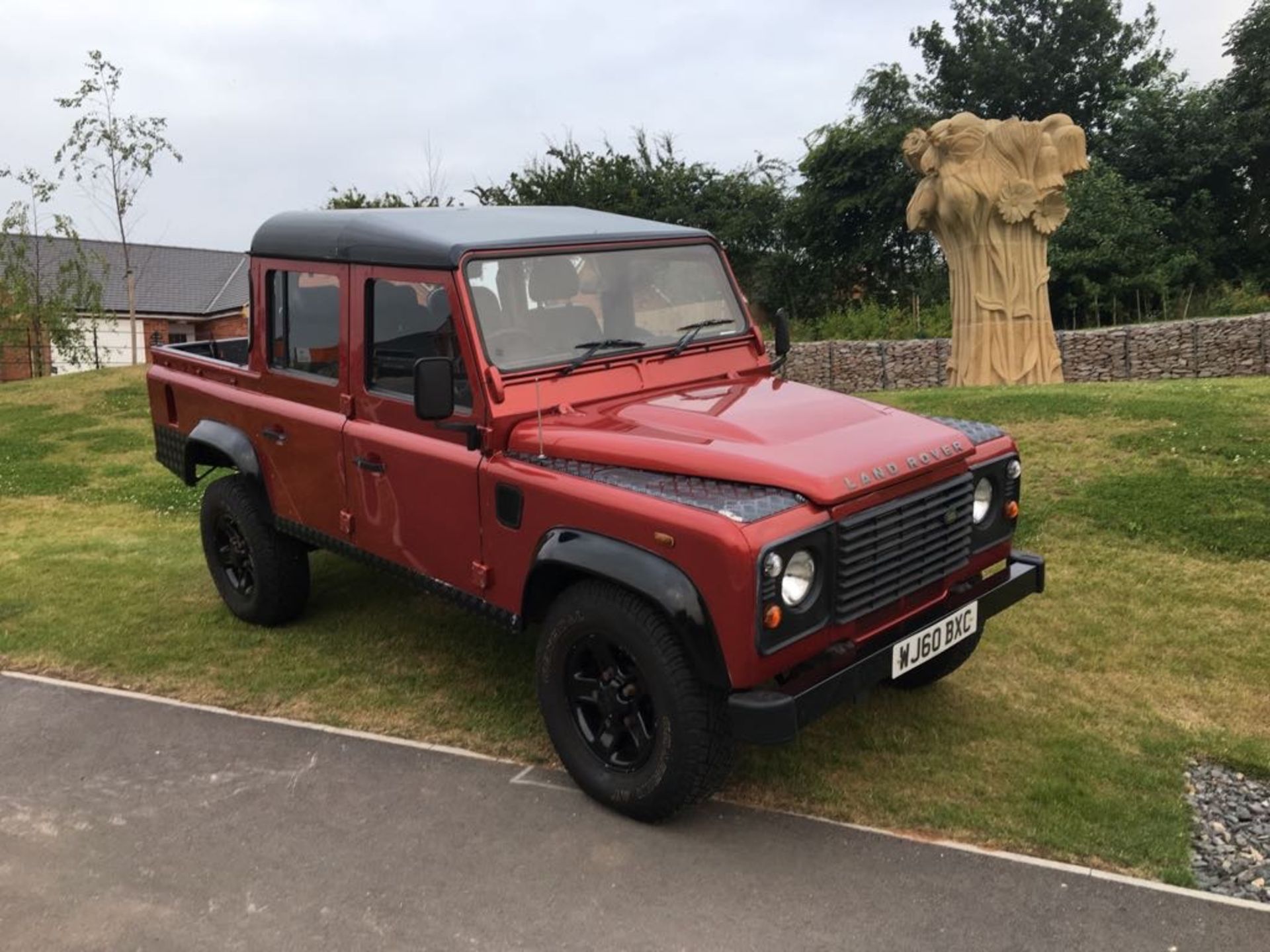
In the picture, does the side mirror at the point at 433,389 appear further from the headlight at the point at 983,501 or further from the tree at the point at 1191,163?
the tree at the point at 1191,163

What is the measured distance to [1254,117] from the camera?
28.8 m

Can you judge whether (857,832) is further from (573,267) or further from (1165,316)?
(1165,316)

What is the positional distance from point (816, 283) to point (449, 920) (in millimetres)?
33907

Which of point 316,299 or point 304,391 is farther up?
point 316,299

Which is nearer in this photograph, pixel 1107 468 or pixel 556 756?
pixel 556 756

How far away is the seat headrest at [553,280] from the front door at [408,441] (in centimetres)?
36

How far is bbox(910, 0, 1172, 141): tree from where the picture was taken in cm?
3556

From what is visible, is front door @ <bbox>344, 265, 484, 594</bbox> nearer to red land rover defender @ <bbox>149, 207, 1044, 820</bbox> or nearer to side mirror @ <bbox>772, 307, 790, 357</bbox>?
red land rover defender @ <bbox>149, 207, 1044, 820</bbox>

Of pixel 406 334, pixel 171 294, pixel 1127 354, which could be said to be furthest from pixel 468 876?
pixel 171 294

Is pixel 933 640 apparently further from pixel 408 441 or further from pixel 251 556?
pixel 251 556

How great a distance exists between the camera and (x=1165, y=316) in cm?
2369

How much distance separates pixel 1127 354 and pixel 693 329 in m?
17.6

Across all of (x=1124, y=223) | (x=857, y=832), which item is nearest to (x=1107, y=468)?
(x=857, y=832)

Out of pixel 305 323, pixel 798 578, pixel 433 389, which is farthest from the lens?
pixel 305 323
